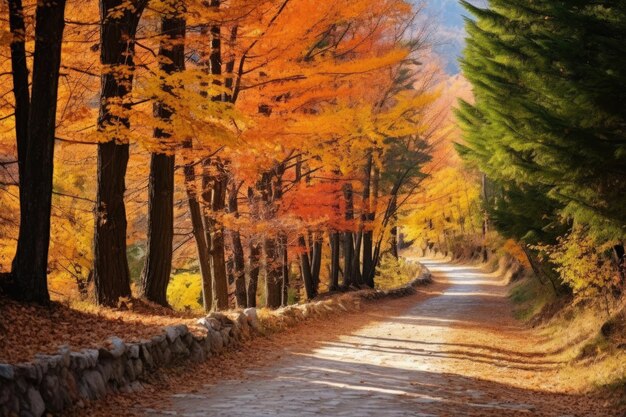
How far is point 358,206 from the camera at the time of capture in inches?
976

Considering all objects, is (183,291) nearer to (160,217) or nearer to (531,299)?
(531,299)

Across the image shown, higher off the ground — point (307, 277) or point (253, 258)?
point (253, 258)

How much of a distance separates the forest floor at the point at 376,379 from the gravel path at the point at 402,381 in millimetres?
16

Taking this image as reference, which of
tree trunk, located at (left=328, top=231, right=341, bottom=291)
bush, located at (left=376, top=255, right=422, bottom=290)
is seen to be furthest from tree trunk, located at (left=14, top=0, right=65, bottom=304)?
bush, located at (left=376, top=255, right=422, bottom=290)

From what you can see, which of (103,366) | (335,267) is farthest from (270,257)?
(103,366)

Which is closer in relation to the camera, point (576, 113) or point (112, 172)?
point (576, 113)

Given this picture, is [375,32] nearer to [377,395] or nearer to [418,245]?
[377,395]

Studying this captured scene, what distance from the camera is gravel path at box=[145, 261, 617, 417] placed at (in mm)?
7293

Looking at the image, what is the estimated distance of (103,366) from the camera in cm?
735

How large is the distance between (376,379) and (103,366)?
3770 mm

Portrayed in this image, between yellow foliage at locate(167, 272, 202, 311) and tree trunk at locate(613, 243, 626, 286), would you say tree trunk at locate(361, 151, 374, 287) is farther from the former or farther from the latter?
tree trunk at locate(613, 243, 626, 286)

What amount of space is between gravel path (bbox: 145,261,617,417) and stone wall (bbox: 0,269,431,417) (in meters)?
0.68

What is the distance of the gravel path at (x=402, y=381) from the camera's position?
7.29 m

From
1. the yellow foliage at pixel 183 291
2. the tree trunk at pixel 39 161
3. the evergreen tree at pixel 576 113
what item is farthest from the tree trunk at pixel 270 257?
the tree trunk at pixel 39 161
